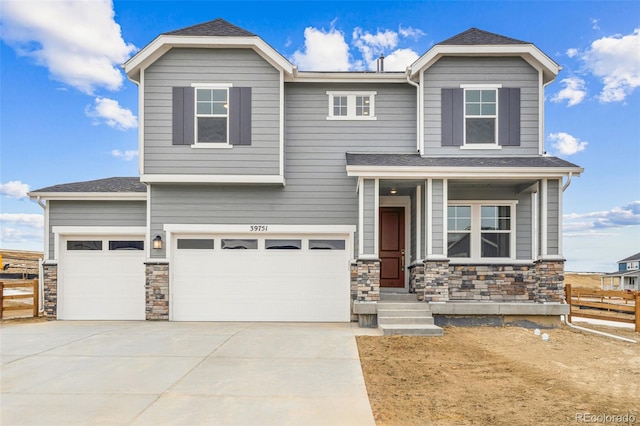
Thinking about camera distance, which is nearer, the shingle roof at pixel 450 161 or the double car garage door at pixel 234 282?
the shingle roof at pixel 450 161

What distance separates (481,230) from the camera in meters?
10.7

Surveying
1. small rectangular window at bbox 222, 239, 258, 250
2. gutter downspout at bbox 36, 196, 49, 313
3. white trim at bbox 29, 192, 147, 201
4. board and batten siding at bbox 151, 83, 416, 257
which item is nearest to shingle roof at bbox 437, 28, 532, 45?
board and batten siding at bbox 151, 83, 416, 257

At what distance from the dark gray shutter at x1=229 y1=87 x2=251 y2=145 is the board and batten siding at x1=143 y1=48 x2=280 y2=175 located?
11 cm

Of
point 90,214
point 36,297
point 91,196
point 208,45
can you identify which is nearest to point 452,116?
point 208,45

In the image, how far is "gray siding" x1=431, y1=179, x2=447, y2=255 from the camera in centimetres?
931

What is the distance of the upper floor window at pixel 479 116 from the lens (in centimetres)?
1043

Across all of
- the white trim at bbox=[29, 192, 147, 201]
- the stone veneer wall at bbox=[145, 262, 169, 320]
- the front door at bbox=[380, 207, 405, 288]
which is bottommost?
the stone veneer wall at bbox=[145, 262, 169, 320]

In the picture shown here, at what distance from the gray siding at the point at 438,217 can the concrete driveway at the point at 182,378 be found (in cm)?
282

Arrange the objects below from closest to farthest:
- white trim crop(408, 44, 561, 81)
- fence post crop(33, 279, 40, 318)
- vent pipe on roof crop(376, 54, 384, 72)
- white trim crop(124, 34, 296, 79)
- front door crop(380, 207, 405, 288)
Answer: white trim crop(124, 34, 296, 79) < white trim crop(408, 44, 561, 81) < fence post crop(33, 279, 40, 318) < front door crop(380, 207, 405, 288) < vent pipe on roof crop(376, 54, 384, 72)

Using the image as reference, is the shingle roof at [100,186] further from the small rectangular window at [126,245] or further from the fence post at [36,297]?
the fence post at [36,297]

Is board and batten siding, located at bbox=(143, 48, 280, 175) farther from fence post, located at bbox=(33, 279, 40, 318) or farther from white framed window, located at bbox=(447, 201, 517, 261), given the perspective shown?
white framed window, located at bbox=(447, 201, 517, 261)

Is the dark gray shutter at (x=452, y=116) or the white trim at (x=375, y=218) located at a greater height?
the dark gray shutter at (x=452, y=116)

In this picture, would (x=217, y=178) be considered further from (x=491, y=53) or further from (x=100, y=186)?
(x=491, y=53)

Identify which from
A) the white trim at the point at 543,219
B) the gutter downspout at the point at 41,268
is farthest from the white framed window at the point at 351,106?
the gutter downspout at the point at 41,268
